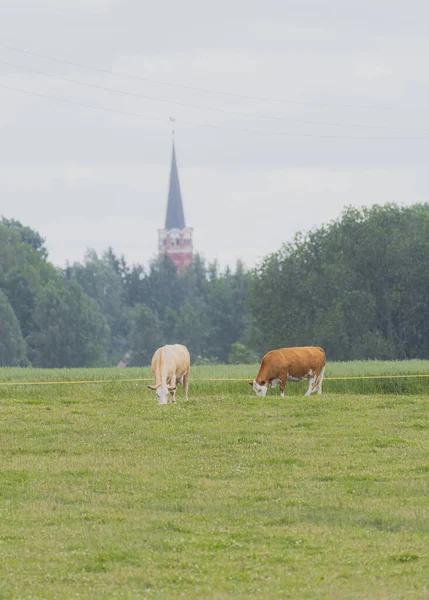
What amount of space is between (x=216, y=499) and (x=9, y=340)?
108021mm

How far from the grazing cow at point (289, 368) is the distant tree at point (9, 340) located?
90.1m

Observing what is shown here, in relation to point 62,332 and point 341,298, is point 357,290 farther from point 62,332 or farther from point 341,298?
point 62,332

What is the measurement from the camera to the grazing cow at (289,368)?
35719 mm

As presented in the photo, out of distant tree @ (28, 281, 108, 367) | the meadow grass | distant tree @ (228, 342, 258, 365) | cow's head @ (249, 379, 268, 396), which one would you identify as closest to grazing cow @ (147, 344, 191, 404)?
cow's head @ (249, 379, 268, 396)

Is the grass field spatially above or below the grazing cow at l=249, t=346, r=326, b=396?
below

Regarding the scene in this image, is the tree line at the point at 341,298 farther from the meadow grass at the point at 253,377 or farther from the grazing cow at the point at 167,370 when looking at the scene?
the grazing cow at the point at 167,370

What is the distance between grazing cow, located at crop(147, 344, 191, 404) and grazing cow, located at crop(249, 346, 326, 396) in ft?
8.74

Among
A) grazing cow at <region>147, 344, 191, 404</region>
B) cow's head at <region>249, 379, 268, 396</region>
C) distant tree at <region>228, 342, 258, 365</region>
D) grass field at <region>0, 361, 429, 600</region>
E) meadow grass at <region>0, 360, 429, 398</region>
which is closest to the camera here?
grass field at <region>0, 361, 429, 600</region>

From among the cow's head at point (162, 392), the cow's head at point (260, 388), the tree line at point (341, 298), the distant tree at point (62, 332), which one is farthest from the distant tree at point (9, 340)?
the cow's head at point (162, 392)

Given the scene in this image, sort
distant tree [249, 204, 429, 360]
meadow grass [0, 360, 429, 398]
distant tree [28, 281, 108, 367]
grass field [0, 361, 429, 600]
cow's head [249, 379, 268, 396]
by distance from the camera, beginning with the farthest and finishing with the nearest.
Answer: distant tree [28, 281, 108, 367] < distant tree [249, 204, 429, 360] < meadow grass [0, 360, 429, 398] < cow's head [249, 379, 268, 396] < grass field [0, 361, 429, 600]

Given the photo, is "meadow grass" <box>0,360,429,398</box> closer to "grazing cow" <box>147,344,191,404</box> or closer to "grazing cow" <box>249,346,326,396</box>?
"grazing cow" <box>249,346,326,396</box>

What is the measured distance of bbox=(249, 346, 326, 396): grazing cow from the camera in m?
35.7

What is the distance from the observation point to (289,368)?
36.1 meters

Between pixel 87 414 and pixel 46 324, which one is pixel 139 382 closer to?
pixel 87 414
